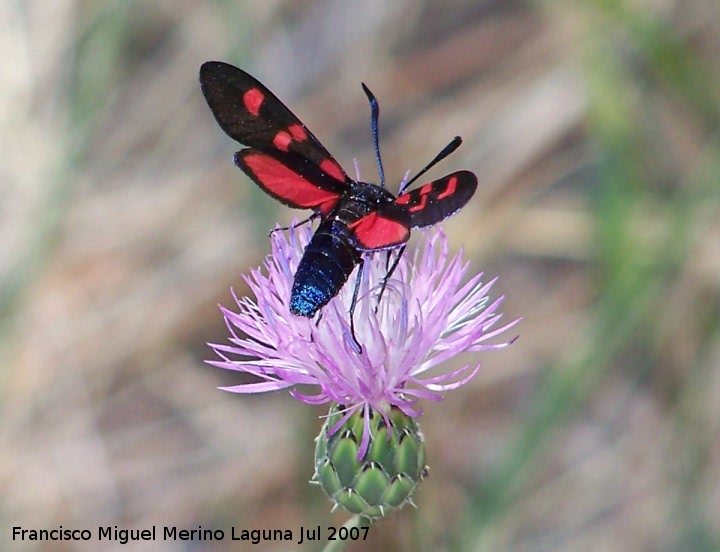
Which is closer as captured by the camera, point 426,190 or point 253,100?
point 426,190

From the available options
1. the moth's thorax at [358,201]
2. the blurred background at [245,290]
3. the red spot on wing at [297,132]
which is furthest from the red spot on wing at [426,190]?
the blurred background at [245,290]

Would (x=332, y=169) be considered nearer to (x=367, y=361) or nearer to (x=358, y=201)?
(x=358, y=201)

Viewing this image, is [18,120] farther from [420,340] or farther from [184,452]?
[420,340]

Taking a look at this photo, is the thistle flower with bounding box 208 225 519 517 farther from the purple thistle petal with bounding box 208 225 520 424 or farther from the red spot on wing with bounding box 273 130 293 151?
the red spot on wing with bounding box 273 130 293 151

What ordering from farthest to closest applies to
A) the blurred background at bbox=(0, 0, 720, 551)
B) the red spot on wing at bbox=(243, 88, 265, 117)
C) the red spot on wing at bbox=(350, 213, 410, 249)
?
the blurred background at bbox=(0, 0, 720, 551)
the red spot on wing at bbox=(243, 88, 265, 117)
the red spot on wing at bbox=(350, 213, 410, 249)

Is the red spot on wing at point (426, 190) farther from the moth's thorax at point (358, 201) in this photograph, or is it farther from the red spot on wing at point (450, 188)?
the moth's thorax at point (358, 201)

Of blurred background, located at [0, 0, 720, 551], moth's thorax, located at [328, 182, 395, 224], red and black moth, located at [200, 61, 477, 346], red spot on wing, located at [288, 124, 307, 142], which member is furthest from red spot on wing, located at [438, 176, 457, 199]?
blurred background, located at [0, 0, 720, 551]


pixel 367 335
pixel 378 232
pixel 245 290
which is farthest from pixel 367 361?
pixel 245 290
